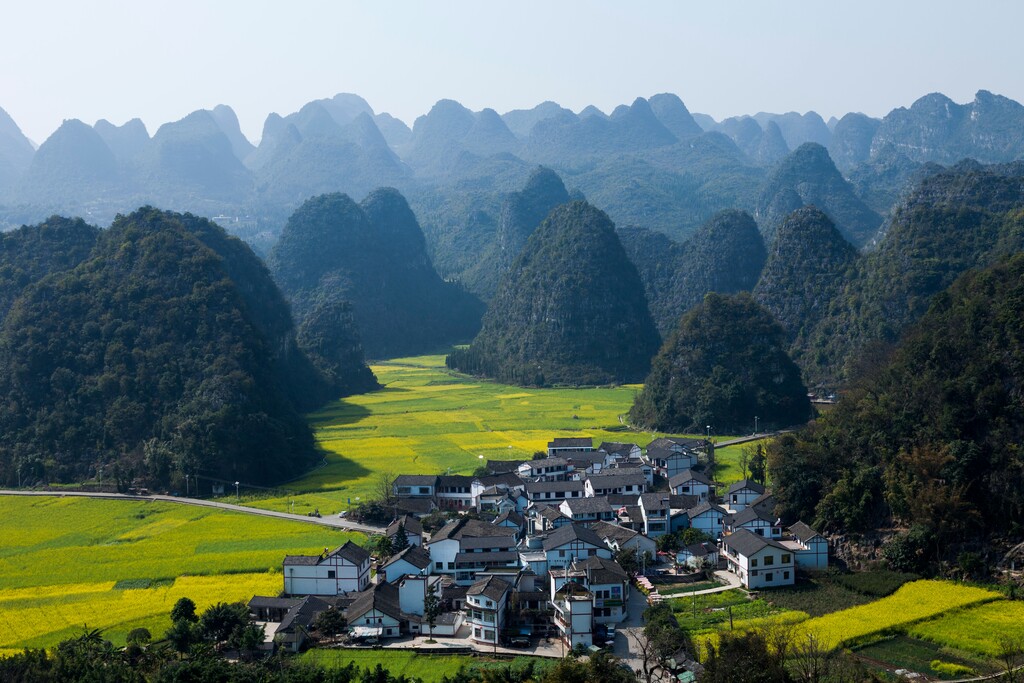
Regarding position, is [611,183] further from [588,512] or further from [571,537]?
[571,537]

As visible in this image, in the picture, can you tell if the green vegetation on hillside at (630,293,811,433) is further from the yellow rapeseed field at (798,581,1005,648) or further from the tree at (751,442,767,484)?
the yellow rapeseed field at (798,581,1005,648)

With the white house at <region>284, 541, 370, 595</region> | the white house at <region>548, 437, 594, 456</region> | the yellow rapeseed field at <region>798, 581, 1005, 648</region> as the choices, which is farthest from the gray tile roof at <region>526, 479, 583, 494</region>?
the yellow rapeseed field at <region>798, 581, 1005, 648</region>

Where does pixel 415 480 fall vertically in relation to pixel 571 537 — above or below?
above

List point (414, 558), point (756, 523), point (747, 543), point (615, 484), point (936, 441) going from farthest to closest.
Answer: point (615, 484) → point (756, 523) → point (936, 441) → point (414, 558) → point (747, 543)

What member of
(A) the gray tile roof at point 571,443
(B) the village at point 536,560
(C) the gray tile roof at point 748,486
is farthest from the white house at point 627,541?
(A) the gray tile roof at point 571,443

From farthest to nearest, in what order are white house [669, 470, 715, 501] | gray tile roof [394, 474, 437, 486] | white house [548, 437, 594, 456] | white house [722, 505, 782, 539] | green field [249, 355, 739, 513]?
white house [548, 437, 594, 456] → green field [249, 355, 739, 513] → gray tile roof [394, 474, 437, 486] → white house [669, 470, 715, 501] → white house [722, 505, 782, 539]

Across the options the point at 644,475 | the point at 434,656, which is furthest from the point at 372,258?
the point at 434,656

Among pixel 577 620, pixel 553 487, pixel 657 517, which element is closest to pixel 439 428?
pixel 553 487

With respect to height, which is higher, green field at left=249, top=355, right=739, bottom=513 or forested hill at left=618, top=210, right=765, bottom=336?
forested hill at left=618, top=210, right=765, bottom=336
